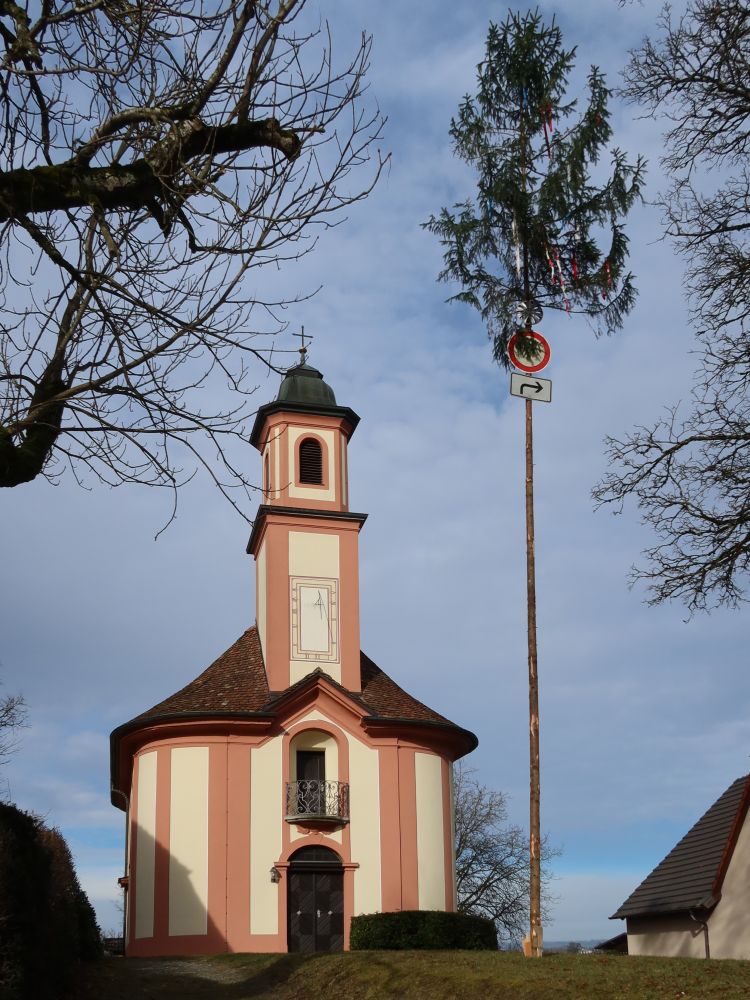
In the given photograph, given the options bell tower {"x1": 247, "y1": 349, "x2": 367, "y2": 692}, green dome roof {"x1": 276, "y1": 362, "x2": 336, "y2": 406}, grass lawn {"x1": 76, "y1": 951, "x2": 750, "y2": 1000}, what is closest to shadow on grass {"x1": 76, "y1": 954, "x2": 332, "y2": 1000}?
grass lawn {"x1": 76, "y1": 951, "x2": 750, "y2": 1000}

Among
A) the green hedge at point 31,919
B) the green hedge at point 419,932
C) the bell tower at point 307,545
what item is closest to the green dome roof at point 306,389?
the bell tower at point 307,545

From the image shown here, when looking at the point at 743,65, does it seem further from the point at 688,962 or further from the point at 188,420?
the point at 688,962

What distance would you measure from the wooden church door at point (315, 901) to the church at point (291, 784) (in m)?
0.03

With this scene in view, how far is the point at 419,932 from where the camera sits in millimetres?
23969

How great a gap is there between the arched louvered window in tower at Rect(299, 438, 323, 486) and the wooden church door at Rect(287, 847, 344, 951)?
31.6ft

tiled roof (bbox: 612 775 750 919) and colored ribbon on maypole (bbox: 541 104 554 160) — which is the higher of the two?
colored ribbon on maypole (bbox: 541 104 554 160)

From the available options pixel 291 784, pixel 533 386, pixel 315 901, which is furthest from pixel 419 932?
pixel 533 386

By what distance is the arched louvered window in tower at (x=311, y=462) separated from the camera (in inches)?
1258

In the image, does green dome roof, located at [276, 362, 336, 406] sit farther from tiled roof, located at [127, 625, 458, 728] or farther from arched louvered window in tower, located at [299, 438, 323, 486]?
tiled roof, located at [127, 625, 458, 728]

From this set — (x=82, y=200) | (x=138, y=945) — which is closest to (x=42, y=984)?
(x=82, y=200)

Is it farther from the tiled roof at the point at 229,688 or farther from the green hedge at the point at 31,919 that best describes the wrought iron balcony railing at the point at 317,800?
the green hedge at the point at 31,919

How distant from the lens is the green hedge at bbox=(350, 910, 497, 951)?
77.9ft

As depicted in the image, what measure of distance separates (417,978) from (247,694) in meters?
12.8

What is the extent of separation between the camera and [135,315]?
29.0 ft
